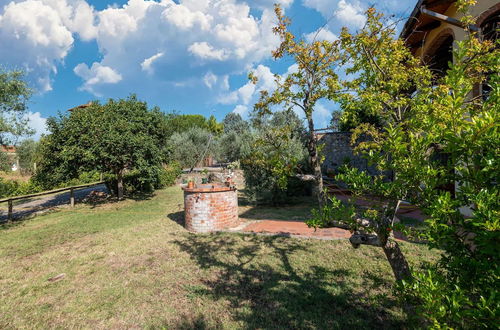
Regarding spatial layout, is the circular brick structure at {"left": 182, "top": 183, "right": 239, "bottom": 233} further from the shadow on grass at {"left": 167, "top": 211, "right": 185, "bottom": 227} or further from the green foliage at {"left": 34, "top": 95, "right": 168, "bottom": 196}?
the green foliage at {"left": 34, "top": 95, "right": 168, "bottom": 196}

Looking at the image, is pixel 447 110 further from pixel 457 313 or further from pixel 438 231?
pixel 457 313

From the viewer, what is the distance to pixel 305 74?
3.91 metres

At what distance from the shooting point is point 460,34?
653 cm

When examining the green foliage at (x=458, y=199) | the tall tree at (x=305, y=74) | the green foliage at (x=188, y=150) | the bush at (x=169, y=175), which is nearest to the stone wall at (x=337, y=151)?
the bush at (x=169, y=175)

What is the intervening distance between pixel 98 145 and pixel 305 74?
33.4 feet

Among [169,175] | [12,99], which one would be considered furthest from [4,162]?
[169,175]

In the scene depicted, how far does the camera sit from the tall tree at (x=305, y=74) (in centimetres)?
384

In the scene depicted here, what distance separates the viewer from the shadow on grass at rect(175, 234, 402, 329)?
309cm

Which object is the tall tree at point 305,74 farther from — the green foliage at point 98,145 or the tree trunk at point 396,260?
the green foliage at point 98,145

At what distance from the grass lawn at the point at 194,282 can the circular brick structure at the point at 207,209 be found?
43 centimetres

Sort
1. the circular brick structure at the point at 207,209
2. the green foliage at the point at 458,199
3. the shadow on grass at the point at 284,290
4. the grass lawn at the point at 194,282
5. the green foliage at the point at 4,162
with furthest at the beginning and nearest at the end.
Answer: the green foliage at the point at 4,162 → the circular brick structure at the point at 207,209 → the grass lawn at the point at 194,282 → the shadow on grass at the point at 284,290 → the green foliage at the point at 458,199

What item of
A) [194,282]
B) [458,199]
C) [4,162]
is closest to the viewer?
[458,199]

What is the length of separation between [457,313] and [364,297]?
2.49 metres

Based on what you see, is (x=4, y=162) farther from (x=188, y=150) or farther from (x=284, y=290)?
(x=188, y=150)
